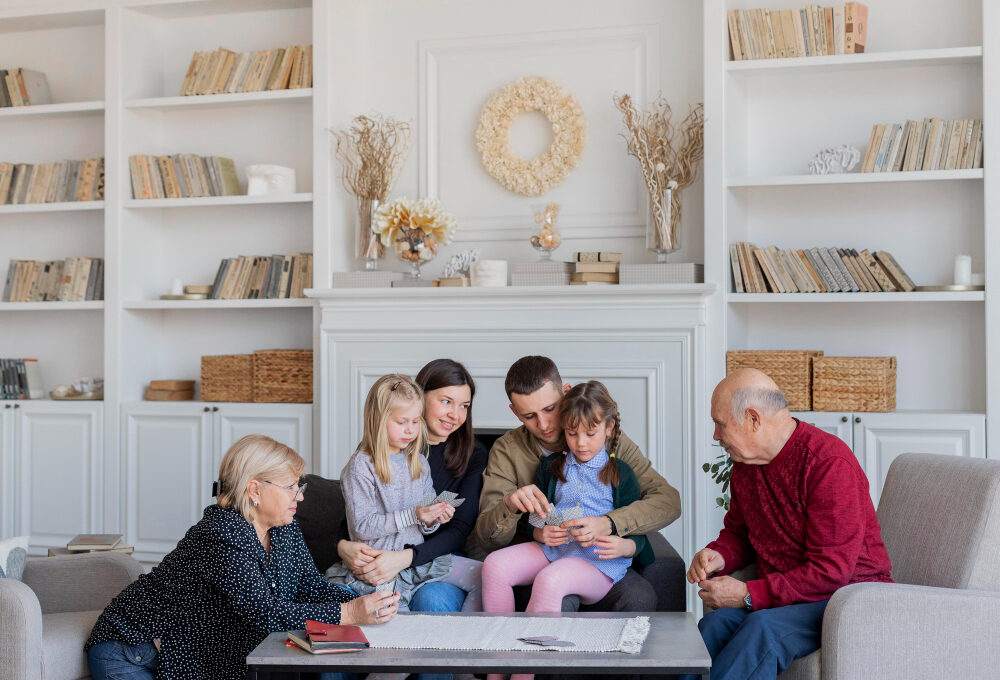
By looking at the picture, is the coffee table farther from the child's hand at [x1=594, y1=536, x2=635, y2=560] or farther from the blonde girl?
the blonde girl

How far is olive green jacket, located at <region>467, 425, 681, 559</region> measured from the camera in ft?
9.44

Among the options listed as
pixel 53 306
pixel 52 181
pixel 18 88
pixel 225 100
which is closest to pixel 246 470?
pixel 225 100

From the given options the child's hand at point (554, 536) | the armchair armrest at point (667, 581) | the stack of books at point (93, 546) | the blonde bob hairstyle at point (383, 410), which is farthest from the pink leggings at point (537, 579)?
the stack of books at point (93, 546)

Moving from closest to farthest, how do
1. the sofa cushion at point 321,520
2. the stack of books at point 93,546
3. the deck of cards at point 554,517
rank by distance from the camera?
1. the deck of cards at point 554,517
2. the sofa cushion at point 321,520
3. the stack of books at point 93,546

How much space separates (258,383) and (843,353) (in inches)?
104

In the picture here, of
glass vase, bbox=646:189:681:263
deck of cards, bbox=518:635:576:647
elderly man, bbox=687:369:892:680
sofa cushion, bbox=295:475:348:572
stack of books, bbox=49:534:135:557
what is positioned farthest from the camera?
glass vase, bbox=646:189:681:263

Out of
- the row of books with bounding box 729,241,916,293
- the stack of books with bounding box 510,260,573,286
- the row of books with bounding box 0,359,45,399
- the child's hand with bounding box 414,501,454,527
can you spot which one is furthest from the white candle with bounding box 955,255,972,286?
the row of books with bounding box 0,359,45,399

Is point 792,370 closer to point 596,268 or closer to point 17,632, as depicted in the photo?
point 596,268

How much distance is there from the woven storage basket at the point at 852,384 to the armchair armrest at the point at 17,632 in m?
2.98

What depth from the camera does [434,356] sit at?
4.48 meters

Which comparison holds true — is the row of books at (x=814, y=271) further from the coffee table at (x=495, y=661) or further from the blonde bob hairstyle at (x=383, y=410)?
the coffee table at (x=495, y=661)

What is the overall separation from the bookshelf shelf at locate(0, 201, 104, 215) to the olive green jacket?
2.90 m

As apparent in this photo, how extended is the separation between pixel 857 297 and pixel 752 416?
1765mm

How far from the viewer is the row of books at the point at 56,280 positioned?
17.0 ft
